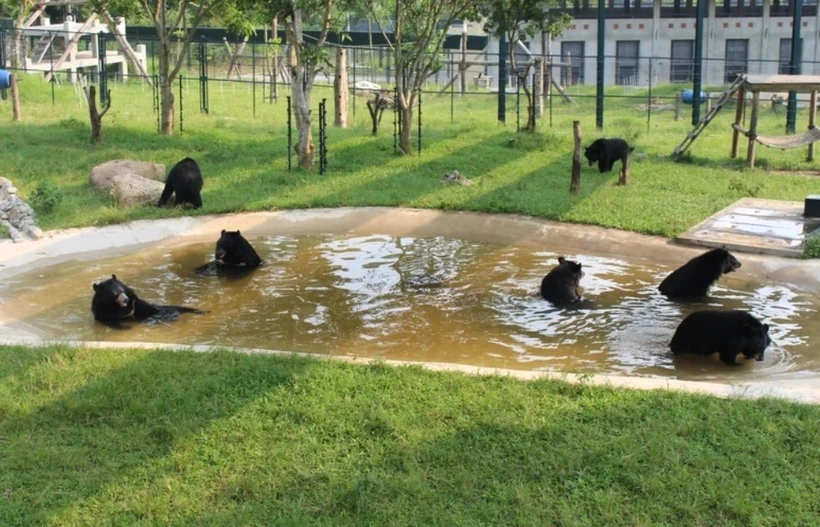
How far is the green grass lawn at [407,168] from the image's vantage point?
45.4 feet

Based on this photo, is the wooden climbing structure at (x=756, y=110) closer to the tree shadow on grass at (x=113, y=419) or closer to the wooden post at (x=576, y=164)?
the wooden post at (x=576, y=164)

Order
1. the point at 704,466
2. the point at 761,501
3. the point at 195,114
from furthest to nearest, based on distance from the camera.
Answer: the point at 195,114 → the point at 704,466 → the point at 761,501

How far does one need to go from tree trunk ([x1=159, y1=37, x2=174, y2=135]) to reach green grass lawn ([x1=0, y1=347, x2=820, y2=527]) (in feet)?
43.9

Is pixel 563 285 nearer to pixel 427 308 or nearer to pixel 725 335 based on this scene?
pixel 427 308

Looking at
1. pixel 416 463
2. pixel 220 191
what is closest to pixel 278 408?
pixel 416 463

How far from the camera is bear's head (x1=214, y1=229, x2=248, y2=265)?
11.0 metres

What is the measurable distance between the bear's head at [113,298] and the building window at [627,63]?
3255 centimetres

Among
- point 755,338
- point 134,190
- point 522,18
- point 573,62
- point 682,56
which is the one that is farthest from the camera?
point 573,62

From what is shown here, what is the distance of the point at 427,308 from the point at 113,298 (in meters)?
3.05

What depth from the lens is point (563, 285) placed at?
9492mm

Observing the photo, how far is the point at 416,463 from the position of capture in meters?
5.30

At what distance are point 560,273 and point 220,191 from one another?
7.29 m

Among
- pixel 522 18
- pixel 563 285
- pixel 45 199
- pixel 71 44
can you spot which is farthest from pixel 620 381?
pixel 71 44

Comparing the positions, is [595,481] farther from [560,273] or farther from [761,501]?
[560,273]
